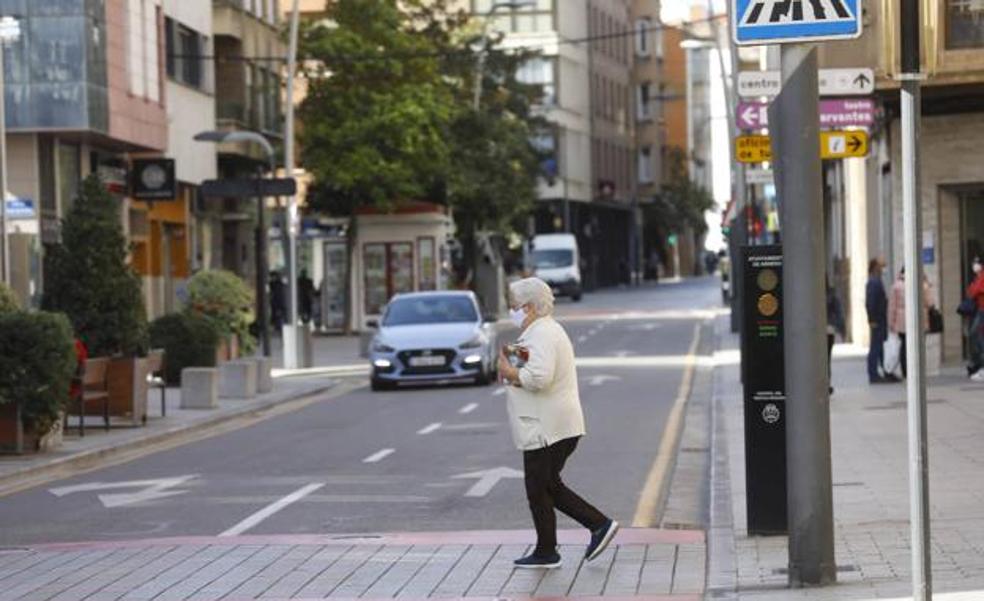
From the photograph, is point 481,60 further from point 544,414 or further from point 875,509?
point 544,414

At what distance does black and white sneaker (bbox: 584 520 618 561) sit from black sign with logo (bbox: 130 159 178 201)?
38485 millimetres

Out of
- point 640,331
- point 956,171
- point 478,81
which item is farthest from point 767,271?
point 478,81

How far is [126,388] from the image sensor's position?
27.7m

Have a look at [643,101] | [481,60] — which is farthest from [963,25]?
[643,101]

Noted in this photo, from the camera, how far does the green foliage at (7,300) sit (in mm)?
24245

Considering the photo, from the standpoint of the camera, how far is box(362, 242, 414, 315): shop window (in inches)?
2488

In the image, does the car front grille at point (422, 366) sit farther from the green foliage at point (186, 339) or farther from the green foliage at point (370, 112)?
the green foliage at point (370, 112)

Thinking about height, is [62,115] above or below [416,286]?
above

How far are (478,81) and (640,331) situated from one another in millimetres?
17411

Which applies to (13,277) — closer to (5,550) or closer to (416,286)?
(416,286)

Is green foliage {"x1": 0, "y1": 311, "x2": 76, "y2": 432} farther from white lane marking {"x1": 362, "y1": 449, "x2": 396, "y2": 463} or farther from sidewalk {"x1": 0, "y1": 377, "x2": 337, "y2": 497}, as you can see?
white lane marking {"x1": 362, "y1": 449, "x2": 396, "y2": 463}

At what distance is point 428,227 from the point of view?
63.7m

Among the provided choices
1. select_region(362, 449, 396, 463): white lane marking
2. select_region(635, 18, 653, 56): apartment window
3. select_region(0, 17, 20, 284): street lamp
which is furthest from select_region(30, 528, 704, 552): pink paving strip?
select_region(635, 18, 653, 56): apartment window

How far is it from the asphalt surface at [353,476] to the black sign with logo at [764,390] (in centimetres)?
239
